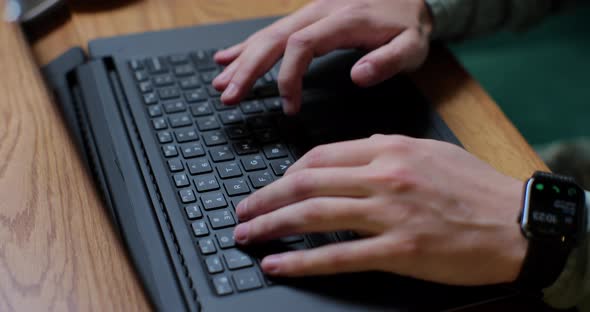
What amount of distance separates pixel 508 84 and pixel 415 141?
0.98m

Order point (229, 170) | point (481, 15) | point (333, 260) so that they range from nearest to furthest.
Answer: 1. point (333, 260)
2. point (229, 170)
3. point (481, 15)

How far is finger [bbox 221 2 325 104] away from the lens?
0.65 metres

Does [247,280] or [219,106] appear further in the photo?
[219,106]

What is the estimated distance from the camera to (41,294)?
454mm

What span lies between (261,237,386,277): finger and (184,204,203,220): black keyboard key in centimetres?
8

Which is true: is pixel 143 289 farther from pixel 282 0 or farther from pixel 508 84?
pixel 508 84

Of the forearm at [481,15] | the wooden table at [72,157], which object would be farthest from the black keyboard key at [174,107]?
the forearm at [481,15]

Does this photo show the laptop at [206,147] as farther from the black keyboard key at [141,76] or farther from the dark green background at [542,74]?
the dark green background at [542,74]

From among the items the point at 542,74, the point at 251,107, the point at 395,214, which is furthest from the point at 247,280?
the point at 542,74

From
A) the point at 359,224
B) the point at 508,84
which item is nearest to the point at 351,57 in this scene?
the point at 359,224

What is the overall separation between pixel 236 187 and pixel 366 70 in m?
0.19

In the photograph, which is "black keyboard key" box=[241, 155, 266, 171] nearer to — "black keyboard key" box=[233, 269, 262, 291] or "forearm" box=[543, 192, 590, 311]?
"black keyboard key" box=[233, 269, 262, 291]

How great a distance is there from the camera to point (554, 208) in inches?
19.8

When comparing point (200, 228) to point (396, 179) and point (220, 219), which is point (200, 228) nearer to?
point (220, 219)
